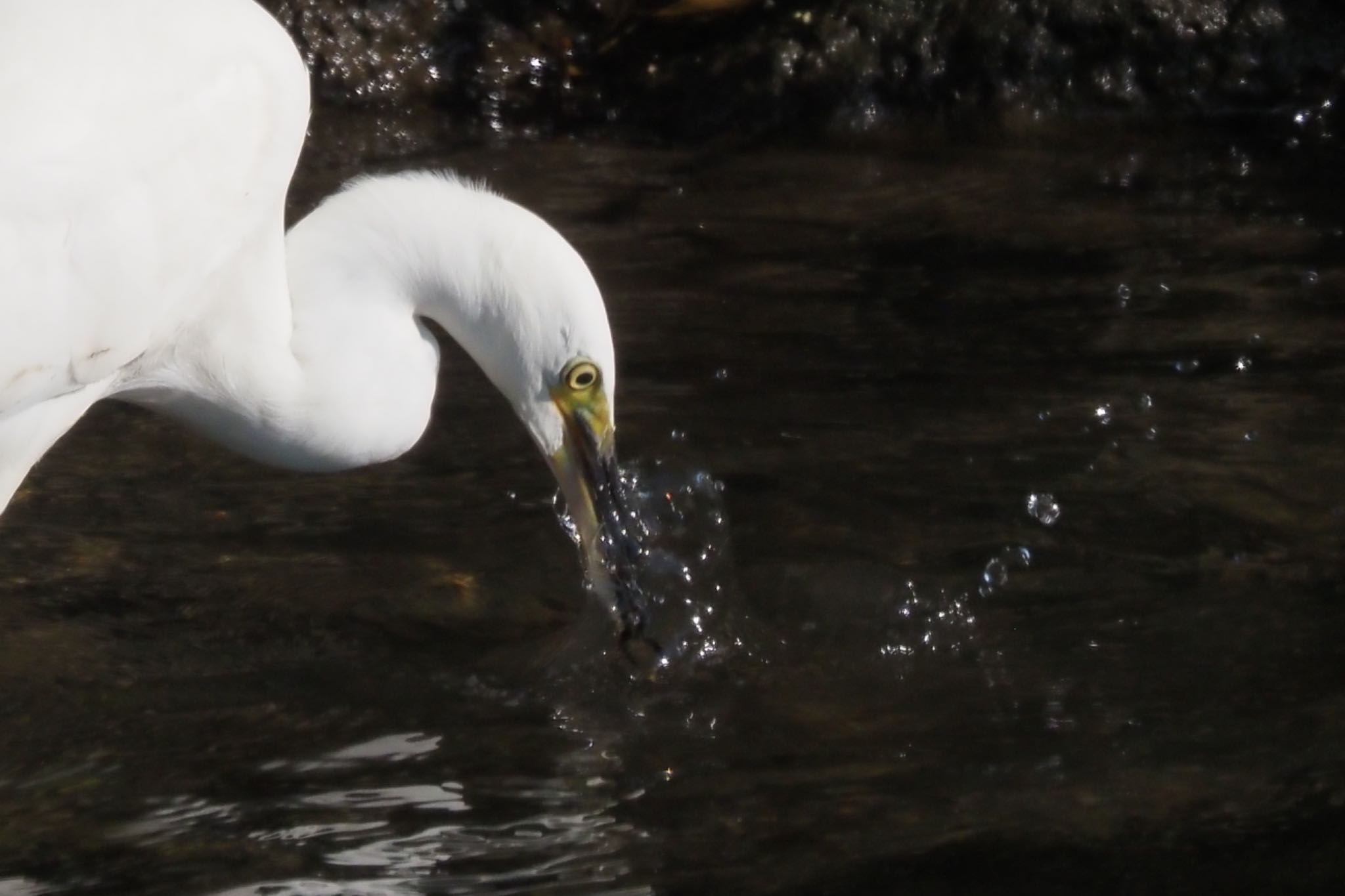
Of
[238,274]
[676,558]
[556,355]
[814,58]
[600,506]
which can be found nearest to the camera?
[556,355]

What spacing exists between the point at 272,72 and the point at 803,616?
71.4 inches

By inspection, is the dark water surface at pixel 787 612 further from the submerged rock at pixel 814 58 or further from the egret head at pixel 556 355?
the submerged rock at pixel 814 58

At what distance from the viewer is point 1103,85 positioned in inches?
348

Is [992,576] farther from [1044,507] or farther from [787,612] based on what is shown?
[787,612]

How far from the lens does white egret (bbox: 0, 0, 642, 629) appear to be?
3.92m

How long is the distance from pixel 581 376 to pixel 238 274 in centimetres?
82

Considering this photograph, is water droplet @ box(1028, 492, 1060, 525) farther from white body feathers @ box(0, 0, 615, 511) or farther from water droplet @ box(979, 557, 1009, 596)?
white body feathers @ box(0, 0, 615, 511)

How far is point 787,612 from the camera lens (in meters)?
4.67

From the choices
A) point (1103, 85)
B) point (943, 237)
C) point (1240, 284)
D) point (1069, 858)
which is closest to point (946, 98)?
point (1103, 85)

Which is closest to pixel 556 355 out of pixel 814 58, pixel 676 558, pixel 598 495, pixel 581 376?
pixel 581 376

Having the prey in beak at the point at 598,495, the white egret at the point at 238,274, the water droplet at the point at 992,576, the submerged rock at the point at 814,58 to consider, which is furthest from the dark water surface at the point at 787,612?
the submerged rock at the point at 814,58

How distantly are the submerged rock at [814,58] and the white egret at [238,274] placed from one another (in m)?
4.86

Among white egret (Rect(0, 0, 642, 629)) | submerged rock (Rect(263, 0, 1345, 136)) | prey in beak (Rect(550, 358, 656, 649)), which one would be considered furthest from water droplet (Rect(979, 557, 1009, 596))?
submerged rock (Rect(263, 0, 1345, 136))

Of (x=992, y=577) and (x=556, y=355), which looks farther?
(x=992, y=577)
